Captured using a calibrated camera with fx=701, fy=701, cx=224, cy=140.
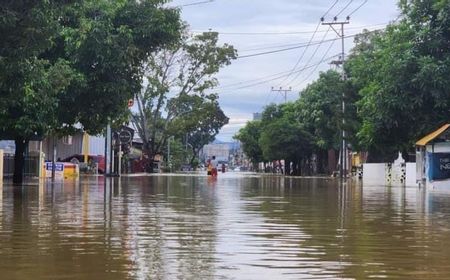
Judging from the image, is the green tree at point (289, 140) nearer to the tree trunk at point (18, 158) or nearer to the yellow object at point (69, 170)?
the yellow object at point (69, 170)

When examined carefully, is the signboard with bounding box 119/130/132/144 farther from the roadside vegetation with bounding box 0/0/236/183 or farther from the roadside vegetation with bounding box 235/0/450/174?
the roadside vegetation with bounding box 0/0/236/183

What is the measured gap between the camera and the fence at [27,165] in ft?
140

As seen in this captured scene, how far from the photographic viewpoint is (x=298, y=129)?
Result: 85.1 metres

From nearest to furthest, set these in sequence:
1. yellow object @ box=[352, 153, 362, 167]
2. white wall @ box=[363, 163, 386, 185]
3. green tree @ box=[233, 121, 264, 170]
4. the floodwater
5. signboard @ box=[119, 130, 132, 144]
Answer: the floodwater → white wall @ box=[363, 163, 386, 185] → signboard @ box=[119, 130, 132, 144] → yellow object @ box=[352, 153, 362, 167] → green tree @ box=[233, 121, 264, 170]

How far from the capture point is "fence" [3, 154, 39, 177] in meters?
42.5

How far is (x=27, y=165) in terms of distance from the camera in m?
43.9

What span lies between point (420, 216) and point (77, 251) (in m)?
9.14

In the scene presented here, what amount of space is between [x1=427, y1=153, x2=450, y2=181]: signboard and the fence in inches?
947

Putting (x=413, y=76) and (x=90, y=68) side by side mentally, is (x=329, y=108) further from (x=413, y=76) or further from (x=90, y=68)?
(x=90, y=68)

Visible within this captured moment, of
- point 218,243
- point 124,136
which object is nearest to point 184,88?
point 124,136

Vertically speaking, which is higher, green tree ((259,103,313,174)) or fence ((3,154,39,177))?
green tree ((259,103,313,174))

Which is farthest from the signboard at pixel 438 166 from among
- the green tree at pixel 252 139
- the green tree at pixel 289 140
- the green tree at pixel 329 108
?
the green tree at pixel 252 139

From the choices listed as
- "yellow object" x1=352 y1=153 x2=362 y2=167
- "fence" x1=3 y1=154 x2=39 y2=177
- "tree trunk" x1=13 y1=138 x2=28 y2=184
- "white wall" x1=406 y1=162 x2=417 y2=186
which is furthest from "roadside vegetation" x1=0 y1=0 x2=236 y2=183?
"yellow object" x1=352 y1=153 x2=362 y2=167

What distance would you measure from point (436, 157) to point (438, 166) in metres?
0.49
